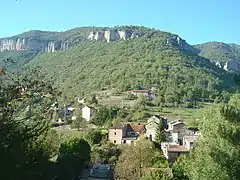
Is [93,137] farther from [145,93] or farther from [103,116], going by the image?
[145,93]

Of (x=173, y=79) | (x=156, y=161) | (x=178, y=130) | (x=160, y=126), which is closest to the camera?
(x=156, y=161)

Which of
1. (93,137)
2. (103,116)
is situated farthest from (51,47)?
(93,137)

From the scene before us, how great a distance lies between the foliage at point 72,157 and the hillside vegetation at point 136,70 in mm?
48297

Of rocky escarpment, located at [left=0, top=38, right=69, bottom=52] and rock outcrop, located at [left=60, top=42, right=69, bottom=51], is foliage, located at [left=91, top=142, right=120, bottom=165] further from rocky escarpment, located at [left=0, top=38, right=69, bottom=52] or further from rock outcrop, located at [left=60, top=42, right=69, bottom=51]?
rocky escarpment, located at [left=0, top=38, right=69, bottom=52]

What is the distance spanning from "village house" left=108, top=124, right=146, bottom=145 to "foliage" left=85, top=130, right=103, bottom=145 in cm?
228

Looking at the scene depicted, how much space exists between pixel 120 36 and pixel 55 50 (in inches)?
1018

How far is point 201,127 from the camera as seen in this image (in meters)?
16.8

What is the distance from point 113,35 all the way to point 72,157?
121m

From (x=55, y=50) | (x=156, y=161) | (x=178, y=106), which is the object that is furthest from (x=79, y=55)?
(x=156, y=161)

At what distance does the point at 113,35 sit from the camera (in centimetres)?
15100

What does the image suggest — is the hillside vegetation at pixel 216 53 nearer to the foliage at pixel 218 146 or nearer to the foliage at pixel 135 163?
the foliage at pixel 135 163

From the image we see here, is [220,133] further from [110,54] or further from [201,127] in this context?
[110,54]

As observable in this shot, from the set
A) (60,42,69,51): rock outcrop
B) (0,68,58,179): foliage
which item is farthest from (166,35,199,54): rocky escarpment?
Result: (0,68,58,179): foliage

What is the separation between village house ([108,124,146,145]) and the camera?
172ft
